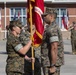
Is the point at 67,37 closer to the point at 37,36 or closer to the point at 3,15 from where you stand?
the point at 3,15

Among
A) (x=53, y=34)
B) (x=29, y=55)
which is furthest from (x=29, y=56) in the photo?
(x=53, y=34)

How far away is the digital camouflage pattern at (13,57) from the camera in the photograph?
7.60m


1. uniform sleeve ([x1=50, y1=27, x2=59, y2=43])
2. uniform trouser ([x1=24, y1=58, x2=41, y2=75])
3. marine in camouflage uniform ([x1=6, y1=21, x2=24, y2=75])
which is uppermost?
uniform sleeve ([x1=50, y1=27, x2=59, y2=43])

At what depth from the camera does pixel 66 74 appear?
13961mm

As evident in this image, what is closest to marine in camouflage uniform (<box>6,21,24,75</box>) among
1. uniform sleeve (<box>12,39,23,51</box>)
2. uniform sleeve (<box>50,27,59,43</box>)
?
uniform sleeve (<box>12,39,23,51</box>)

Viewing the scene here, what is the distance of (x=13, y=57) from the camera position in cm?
765

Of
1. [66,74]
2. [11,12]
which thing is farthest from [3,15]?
[66,74]

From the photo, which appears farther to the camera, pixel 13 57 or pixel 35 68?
pixel 35 68

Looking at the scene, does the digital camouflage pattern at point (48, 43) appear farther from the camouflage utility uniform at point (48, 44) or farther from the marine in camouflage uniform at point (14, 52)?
the marine in camouflage uniform at point (14, 52)

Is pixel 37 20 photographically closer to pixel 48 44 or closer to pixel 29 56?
pixel 29 56

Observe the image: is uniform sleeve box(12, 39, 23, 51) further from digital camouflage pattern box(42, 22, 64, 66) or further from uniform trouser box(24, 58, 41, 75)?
uniform trouser box(24, 58, 41, 75)

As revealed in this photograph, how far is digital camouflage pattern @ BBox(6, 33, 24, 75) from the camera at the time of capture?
299 inches

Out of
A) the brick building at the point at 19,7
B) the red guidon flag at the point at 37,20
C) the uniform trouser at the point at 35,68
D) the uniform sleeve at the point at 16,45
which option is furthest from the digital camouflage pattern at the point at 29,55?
the brick building at the point at 19,7

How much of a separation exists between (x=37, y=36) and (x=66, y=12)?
35892 mm
